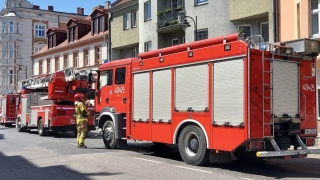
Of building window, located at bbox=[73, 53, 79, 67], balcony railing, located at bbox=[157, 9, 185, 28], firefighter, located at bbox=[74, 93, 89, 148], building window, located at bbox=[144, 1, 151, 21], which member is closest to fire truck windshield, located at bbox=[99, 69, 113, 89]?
firefighter, located at bbox=[74, 93, 89, 148]

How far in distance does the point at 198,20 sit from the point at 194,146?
14.9 meters

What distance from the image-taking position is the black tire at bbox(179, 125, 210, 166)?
9531mm

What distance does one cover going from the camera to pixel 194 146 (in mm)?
9867

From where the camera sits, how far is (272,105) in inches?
349

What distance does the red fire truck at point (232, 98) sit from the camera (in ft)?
28.1

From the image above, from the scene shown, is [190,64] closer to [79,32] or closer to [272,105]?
[272,105]

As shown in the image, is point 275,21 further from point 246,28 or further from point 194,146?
point 194,146

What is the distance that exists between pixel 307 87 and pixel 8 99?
24163mm

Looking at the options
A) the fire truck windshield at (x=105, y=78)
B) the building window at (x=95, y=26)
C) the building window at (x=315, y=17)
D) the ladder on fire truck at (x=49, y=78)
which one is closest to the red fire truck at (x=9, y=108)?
the ladder on fire truck at (x=49, y=78)

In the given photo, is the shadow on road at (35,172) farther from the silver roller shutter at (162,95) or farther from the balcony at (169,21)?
the balcony at (169,21)

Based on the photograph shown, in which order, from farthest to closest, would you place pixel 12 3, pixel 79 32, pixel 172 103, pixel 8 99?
pixel 12 3 < pixel 79 32 < pixel 8 99 < pixel 172 103

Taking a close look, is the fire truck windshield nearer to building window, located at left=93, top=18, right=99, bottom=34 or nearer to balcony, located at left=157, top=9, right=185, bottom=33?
balcony, located at left=157, top=9, right=185, bottom=33

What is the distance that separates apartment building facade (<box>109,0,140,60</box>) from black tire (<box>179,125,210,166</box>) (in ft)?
68.6

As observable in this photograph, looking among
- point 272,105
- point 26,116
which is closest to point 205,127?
point 272,105
